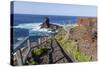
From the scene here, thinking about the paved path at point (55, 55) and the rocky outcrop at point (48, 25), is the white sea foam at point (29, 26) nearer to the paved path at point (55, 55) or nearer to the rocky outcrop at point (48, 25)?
the rocky outcrop at point (48, 25)

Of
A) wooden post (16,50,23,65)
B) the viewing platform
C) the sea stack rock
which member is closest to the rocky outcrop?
the sea stack rock

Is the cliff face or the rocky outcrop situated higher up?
the rocky outcrop

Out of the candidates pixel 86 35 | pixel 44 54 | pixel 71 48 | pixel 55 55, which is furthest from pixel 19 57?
pixel 86 35

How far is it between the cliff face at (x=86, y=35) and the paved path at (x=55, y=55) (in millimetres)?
209

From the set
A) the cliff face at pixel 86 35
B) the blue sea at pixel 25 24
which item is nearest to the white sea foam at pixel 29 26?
the blue sea at pixel 25 24

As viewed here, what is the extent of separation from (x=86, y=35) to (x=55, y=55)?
1.56ft

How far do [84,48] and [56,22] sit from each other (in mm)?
483

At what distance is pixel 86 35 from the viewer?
237 centimetres

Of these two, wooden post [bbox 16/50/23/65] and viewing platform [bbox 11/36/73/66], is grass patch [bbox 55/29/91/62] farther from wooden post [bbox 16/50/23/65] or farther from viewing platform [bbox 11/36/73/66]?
wooden post [bbox 16/50/23/65]

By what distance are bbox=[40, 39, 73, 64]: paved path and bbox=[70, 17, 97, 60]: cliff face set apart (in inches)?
8.2

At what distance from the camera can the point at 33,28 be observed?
7.10 feet

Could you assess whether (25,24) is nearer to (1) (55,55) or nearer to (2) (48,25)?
(2) (48,25)

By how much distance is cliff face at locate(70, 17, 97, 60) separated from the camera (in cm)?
233

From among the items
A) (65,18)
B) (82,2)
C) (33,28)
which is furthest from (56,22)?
(82,2)
